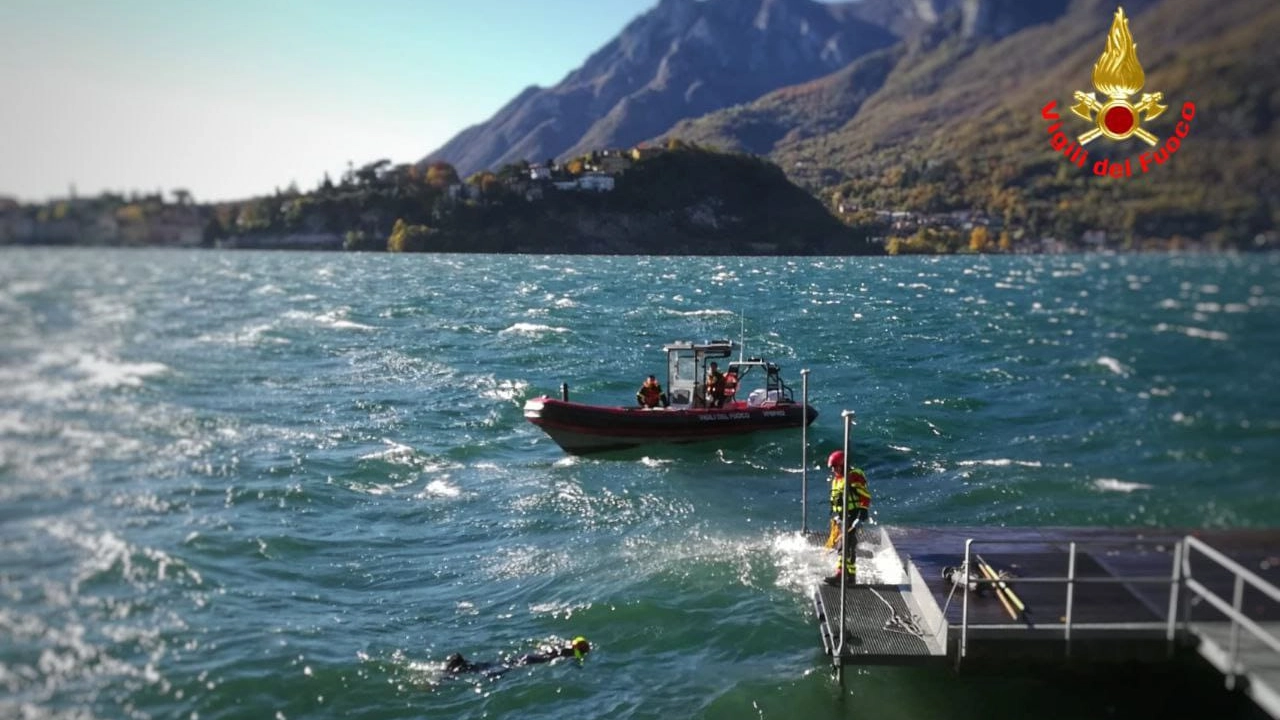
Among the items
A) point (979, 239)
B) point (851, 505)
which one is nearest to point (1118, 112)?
point (851, 505)

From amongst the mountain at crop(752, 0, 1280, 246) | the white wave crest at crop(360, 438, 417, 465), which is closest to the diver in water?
the mountain at crop(752, 0, 1280, 246)

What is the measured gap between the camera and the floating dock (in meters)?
7.39

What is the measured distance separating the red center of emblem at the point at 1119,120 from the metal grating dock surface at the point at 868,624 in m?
7.64

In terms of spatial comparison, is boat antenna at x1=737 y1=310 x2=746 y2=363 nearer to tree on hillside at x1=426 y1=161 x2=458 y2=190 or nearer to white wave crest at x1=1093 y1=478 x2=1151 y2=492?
white wave crest at x1=1093 y1=478 x2=1151 y2=492

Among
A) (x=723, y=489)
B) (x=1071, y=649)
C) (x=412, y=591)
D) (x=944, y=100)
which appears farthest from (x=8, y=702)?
(x=944, y=100)

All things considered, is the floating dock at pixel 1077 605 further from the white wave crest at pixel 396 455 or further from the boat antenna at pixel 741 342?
the white wave crest at pixel 396 455

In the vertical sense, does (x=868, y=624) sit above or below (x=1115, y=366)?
below

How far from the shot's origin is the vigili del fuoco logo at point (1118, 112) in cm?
1065

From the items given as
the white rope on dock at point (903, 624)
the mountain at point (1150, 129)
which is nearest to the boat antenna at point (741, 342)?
the mountain at point (1150, 129)

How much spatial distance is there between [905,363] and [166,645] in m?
24.5

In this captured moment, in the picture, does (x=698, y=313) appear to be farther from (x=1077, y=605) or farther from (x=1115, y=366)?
(x=1077, y=605)

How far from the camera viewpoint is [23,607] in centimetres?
511

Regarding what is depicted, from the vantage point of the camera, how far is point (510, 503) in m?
16.9

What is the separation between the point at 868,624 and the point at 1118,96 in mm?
8512
